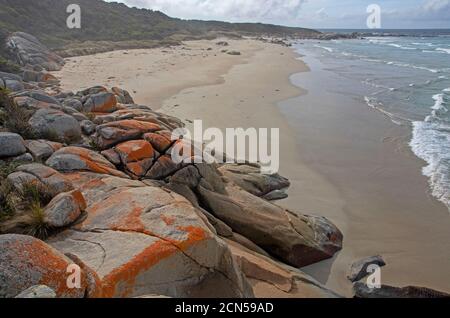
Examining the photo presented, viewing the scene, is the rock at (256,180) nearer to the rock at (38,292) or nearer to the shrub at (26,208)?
the shrub at (26,208)

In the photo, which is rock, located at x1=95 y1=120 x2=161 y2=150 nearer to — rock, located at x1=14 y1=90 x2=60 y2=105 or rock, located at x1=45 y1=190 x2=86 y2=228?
rock, located at x1=14 y1=90 x2=60 y2=105

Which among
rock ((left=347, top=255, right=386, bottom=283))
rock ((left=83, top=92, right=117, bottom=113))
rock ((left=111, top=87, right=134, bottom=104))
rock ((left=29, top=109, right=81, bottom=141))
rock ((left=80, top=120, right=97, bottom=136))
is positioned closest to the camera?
rock ((left=347, top=255, right=386, bottom=283))

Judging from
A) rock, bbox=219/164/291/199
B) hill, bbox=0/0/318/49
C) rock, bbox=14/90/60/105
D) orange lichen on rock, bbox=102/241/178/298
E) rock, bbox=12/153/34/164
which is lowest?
rock, bbox=219/164/291/199

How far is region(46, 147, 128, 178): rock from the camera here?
6.34 metres

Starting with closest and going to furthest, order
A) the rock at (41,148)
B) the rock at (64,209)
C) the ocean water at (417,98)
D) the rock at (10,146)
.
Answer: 1. the rock at (64,209)
2. the rock at (10,146)
3. the rock at (41,148)
4. the ocean water at (417,98)

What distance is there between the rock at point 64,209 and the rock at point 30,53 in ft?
74.4

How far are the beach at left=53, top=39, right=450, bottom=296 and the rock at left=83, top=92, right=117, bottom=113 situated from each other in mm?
4504

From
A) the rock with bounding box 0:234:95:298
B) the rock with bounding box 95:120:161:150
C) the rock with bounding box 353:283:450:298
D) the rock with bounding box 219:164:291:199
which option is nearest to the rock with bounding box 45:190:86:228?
the rock with bounding box 0:234:95:298

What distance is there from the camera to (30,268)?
360 cm

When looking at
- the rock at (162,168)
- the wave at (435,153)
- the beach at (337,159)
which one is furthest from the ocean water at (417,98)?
the rock at (162,168)

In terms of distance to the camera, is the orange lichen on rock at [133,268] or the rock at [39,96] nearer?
the orange lichen on rock at [133,268]

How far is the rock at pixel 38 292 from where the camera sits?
331cm

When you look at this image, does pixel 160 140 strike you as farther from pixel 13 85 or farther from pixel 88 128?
pixel 13 85

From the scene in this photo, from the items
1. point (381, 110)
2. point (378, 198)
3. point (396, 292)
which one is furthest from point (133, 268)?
point (381, 110)
